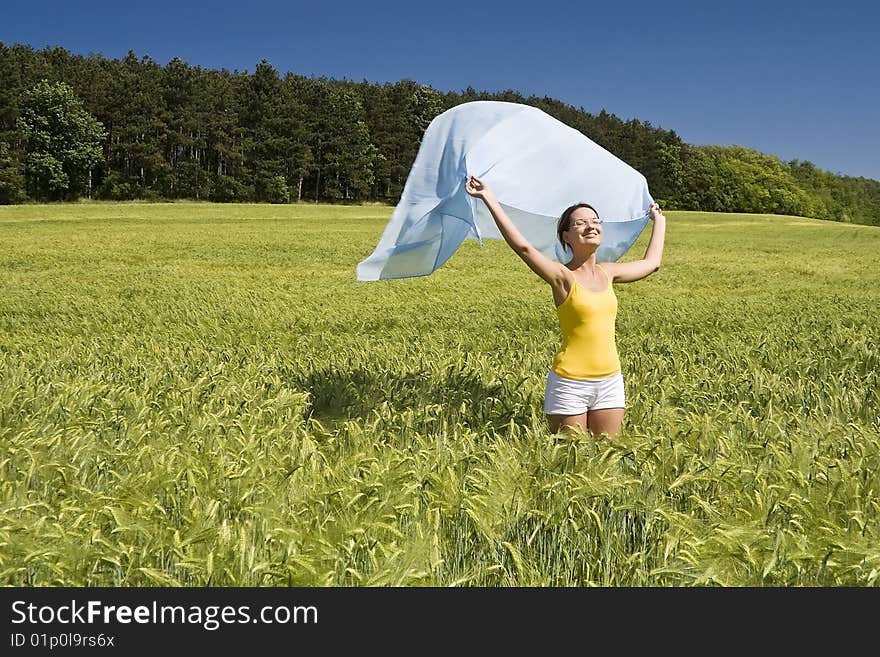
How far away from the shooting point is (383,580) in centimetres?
302

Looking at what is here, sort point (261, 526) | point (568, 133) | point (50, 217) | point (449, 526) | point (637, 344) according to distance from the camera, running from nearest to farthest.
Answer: point (261, 526), point (449, 526), point (568, 133), point (637, 344), point (50, 217)

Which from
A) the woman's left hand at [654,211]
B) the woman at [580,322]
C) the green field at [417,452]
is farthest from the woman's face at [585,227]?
the green field at [417,452]

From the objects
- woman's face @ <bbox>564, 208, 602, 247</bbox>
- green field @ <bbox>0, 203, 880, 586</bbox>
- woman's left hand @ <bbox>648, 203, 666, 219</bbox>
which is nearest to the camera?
green field @ <bbox>0, 203, 880, 586</bbox>

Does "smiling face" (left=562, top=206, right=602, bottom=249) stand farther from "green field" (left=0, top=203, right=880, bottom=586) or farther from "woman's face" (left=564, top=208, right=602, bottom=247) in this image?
"green field" (left=0, top=203, right=880, bottom=586)

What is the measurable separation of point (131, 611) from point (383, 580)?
928 mm

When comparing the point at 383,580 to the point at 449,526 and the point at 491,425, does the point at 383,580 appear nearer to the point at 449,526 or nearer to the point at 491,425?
the point at 449,526

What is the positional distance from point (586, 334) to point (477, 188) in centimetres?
119

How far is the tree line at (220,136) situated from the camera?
218ft

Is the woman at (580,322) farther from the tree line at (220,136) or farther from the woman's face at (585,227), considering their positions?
the tree line at (220,136)

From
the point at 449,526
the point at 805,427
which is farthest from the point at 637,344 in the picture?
the point at 449,526

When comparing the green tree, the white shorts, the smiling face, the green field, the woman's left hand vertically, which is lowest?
the green field

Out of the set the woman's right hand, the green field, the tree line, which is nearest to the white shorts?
the green field

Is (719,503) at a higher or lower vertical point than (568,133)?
lower

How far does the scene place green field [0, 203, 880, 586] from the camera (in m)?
3.28
